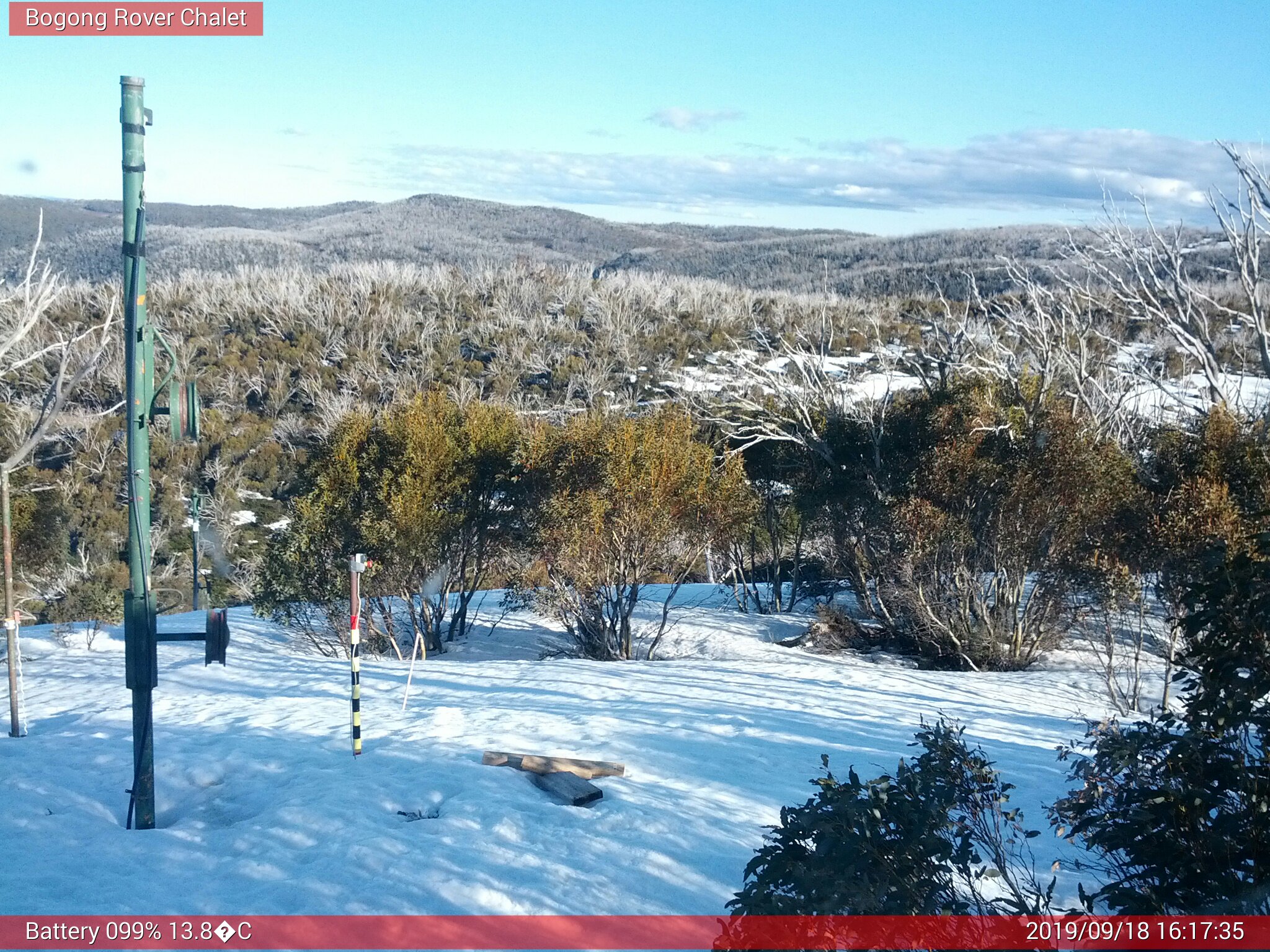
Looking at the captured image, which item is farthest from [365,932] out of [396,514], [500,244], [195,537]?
[500,244]

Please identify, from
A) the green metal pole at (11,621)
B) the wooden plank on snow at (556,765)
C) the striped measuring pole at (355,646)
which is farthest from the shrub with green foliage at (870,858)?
the green metal pole at (11,621)

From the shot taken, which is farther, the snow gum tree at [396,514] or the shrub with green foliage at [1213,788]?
the snow gum tree at [396,514]

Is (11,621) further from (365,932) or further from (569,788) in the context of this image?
(365,932)

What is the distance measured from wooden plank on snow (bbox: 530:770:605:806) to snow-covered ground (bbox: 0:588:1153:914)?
11cm

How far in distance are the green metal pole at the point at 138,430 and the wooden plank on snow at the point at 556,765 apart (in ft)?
7.78

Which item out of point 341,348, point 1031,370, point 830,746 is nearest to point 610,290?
point 341,348

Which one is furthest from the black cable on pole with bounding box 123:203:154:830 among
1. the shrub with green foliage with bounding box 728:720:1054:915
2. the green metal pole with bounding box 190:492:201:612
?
the green metal pole with bounding box 190:492:201:612

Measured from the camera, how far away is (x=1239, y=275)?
11445 millimetres

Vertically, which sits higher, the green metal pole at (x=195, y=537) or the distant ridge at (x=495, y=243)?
the distant ridge at (x=495, y=243)

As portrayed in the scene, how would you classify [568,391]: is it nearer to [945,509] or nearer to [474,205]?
[945,509]

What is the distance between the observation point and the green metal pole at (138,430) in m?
5.99

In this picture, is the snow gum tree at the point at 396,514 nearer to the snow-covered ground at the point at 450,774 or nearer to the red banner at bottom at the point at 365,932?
the snow-covered ground at the point at 450,774

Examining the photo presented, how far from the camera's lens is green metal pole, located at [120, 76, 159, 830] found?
5.99 m

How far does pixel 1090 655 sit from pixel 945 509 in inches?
124
